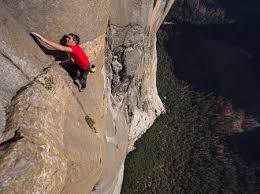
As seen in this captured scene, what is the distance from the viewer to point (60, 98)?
72.3 ft

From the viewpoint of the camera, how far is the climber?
21.2 metres

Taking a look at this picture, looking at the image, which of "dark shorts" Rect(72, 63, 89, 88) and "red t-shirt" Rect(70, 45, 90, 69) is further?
"dark shorts" Rect(72, 63, 89, 88)

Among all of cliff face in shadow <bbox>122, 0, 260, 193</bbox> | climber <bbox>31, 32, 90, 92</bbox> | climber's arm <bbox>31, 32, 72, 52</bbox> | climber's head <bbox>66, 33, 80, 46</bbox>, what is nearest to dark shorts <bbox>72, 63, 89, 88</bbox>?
climber <bbox>31, 32, 90, 92</bbox>

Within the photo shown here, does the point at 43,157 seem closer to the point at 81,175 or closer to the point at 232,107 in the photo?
the point at 81,175

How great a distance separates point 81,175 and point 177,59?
62573 mm

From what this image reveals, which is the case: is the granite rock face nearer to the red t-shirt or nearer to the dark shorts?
the dark shorts

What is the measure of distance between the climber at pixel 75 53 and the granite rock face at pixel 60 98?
0.53 m

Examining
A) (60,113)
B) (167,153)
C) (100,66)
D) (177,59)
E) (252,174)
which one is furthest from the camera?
(177,59)

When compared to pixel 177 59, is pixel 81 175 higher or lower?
higher

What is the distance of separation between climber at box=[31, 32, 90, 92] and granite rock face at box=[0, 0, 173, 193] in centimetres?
53

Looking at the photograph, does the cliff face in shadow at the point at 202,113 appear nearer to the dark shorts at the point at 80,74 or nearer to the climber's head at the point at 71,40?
the dark shorts at the point at 80,74

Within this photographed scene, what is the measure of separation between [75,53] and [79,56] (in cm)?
31

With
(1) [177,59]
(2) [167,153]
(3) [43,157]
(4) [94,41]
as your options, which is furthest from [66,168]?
(1) [177,59]

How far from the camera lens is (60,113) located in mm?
21766
